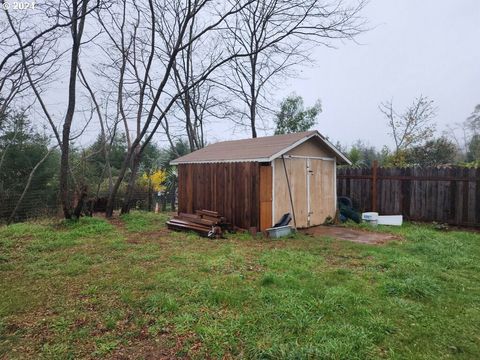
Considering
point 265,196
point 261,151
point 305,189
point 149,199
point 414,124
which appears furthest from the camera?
→ point 414,124

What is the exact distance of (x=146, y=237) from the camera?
7355 millimetres

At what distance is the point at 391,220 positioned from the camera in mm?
9078

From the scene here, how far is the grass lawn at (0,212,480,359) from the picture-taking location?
2604 mm

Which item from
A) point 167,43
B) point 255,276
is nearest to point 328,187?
point 255,276

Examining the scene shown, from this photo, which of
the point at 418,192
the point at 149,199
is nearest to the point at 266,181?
the point at 418,192

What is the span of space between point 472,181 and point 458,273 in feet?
16.5

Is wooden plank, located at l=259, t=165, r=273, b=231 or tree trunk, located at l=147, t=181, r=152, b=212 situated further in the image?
tree trunk, located at l=147, t=181, r=152, b=212

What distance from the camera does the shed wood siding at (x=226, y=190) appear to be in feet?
25.4

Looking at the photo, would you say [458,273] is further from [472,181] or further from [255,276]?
[472,181]

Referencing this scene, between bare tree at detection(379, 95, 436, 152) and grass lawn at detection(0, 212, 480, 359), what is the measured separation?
42.0 ft

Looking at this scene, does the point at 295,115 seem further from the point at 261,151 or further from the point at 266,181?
the point at 266,181

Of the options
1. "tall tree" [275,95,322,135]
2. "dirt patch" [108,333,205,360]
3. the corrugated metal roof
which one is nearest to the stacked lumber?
the corrugated metal roof

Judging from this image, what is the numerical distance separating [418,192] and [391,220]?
1.26 meters

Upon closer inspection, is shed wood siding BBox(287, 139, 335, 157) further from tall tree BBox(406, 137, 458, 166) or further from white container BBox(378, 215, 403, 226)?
tall tree BBox(406, 137, 458, 166)
